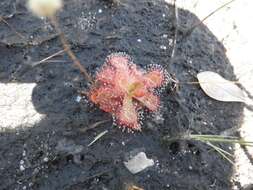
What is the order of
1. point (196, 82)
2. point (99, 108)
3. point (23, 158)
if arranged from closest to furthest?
point (23, 158) < point (99, 108) < point (196, 82)

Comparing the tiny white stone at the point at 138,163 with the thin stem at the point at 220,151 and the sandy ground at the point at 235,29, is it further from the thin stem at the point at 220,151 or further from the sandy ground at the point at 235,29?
the sandy ground at the point at 235,29

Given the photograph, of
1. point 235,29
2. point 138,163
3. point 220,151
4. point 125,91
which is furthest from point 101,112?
point 235,29

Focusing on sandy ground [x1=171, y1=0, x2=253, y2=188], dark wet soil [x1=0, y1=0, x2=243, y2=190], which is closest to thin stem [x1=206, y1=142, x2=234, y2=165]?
dark wet soil [x1=0, y1=0, x2=243, y2=190]

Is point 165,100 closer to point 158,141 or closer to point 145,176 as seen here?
point 158,141

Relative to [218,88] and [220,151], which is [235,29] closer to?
[218,88]

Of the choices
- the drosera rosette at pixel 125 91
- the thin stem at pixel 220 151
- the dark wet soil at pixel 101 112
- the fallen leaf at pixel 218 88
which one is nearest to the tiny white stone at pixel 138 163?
the dark wet soil at pixel 101 112

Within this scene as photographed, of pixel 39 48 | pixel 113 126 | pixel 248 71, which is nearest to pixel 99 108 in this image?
pixel 113 126
